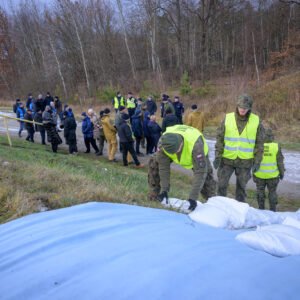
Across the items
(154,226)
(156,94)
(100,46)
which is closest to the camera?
(154,226)

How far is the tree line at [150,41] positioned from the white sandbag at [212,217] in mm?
29447

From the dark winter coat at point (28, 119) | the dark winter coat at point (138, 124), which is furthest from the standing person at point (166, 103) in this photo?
the dark winter coat at point (28, 119)

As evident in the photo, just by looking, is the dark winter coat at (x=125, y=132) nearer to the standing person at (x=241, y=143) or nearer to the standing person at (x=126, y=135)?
the standing person at (x=126, y=135)

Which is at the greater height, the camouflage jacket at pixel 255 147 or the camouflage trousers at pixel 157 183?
the camouflage jacket at pixel 255 147

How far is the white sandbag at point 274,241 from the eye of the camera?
2.38 meters

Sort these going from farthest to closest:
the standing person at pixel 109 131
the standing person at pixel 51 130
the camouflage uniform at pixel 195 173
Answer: the standing person at pixel 51 130 → the standing person at pixel 109 131 → the camouflage uniform at pixel 195 173

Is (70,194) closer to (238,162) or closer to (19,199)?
(19,199)

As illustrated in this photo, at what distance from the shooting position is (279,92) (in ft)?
53.4

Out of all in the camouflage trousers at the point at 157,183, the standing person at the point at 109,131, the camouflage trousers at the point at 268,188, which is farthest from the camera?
the standing person at the point at 109,131

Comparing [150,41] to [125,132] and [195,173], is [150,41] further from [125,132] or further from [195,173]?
[195,173]

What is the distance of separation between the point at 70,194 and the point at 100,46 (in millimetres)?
35454

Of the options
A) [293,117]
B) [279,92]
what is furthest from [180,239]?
[279,92]

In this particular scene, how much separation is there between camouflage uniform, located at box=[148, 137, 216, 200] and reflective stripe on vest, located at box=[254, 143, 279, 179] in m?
1.30

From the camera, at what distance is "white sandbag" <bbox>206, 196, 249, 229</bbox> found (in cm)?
329
